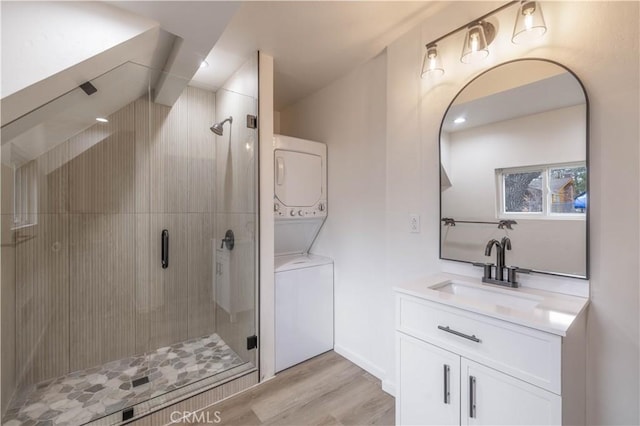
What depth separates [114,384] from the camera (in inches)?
75.2

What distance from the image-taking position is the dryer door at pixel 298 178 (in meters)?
2.29

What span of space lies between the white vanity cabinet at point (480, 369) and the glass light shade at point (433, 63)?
135 cm

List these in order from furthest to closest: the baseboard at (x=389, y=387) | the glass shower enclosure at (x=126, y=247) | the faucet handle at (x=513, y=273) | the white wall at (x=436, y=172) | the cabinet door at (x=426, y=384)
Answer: the baseboard at (x=389, y=387) < the glass shower enclosure at (x=126, y=247) < the faucet handle at (x=513, y=273) < the cabinet door at (x=426, y=384) < the white wall at (x=436, y=172)

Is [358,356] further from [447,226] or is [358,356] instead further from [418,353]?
[447,226]

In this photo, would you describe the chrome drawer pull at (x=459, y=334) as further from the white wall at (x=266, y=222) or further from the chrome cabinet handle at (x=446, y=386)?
the white wall at (x=266, y=222)

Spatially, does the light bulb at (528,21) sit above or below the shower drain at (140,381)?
above

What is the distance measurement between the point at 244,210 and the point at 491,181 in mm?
1790

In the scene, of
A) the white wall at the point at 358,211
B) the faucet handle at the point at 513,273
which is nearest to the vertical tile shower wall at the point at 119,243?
the white wall at the point at 358,211

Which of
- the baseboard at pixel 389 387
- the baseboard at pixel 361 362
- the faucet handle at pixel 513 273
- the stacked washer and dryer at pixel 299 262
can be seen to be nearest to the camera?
the faucet handle at pixel 513 273

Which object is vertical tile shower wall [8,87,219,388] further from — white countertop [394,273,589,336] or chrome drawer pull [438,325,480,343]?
chrome drawer pull [438,325,480,343]

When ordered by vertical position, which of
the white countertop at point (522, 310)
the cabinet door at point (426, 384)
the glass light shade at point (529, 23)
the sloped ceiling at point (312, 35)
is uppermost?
the sloped ceiling at point (312, 35)

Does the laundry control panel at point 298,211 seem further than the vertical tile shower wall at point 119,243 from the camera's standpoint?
Yes

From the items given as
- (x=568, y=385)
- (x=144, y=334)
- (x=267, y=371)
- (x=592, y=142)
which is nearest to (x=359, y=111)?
(x=592, y=142)

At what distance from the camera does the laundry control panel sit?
226cm
